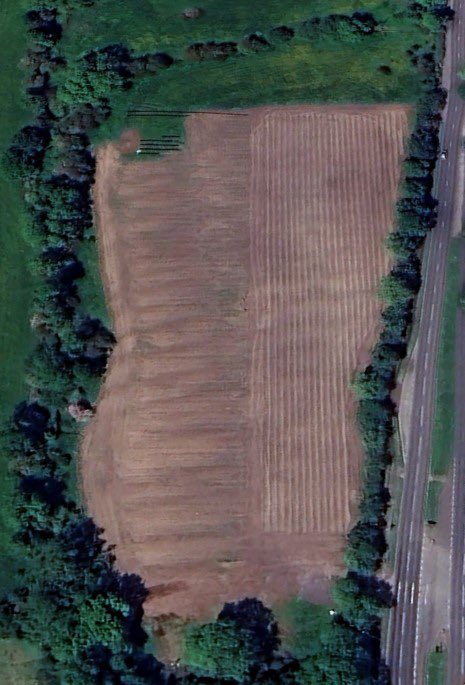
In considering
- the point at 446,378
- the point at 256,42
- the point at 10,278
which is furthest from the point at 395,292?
the point at 10,278

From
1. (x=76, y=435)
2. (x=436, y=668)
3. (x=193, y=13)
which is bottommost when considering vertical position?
(x=436, y=668)

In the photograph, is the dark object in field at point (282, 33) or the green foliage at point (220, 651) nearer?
the green foliage at point (220, 651)

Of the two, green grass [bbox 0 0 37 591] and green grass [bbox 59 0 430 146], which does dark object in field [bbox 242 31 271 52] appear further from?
green grass [bbox 0 0 37 591]

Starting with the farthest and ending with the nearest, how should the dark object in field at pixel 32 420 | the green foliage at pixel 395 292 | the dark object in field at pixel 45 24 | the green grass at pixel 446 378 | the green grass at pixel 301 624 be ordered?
the dark object in field at pixel 45 24
the green foliage at pixel 395 292
the green grass at pixel 446 378
the dark object in field at pixel 32 420
the green grass at pixel 301 624

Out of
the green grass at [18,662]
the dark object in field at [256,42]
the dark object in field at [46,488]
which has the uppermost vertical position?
the dark object in field at [256,42]

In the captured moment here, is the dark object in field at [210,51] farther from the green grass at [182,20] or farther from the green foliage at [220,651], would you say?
the green foliage at [220,651]

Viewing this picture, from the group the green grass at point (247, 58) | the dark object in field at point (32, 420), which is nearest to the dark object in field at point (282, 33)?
the green grass at point (247, 58)

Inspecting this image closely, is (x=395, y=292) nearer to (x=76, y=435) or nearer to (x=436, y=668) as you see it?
(x=76, y=435)
